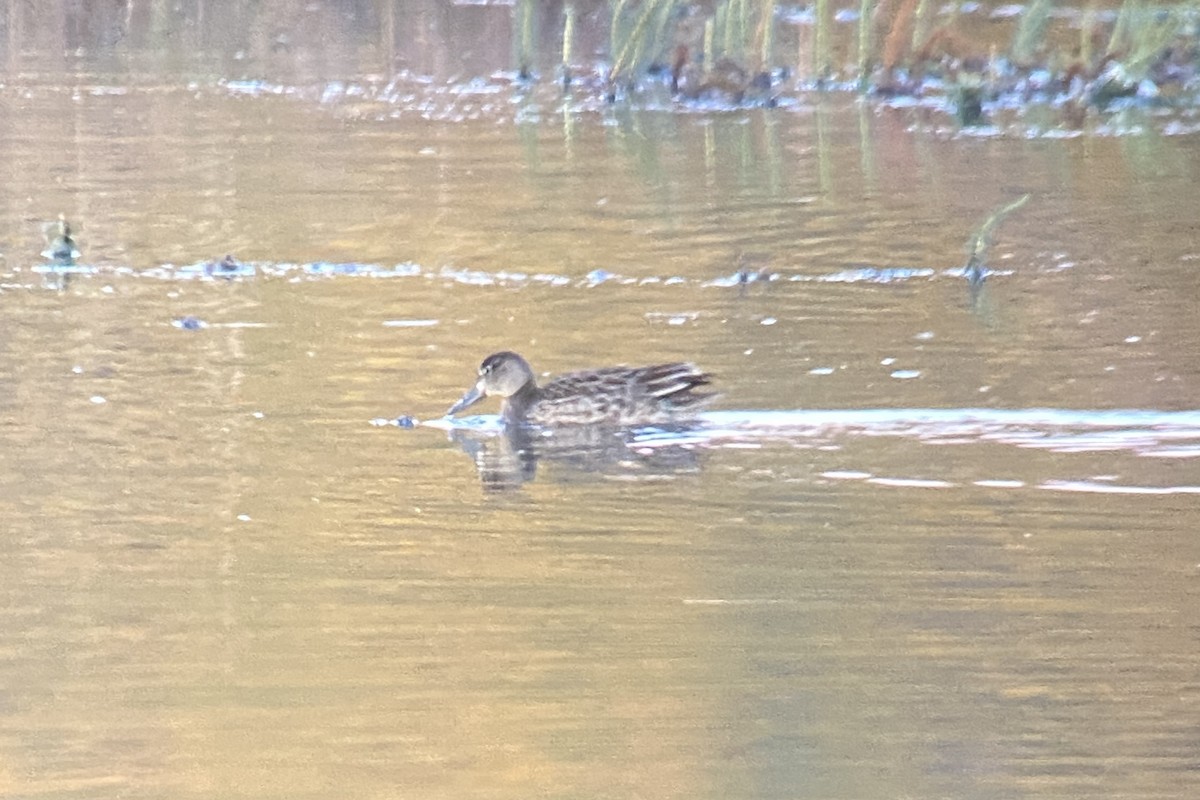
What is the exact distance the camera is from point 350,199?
51.3ft

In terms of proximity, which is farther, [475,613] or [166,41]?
[166,41]

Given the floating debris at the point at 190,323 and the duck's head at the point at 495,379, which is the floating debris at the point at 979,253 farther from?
the floating debris at the point at 190,323

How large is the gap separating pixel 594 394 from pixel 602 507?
4.97ft

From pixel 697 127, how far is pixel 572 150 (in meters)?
1.70

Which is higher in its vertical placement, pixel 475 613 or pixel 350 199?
pixel 350 199

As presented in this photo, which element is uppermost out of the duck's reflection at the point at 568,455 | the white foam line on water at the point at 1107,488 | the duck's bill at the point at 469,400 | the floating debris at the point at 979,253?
the floating debris at the point at 979,253

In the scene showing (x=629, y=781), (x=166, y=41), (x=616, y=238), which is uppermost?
(x=166, y=41)

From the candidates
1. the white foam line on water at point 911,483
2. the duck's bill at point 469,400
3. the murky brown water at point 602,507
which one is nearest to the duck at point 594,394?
the duck's bill at point 469,400

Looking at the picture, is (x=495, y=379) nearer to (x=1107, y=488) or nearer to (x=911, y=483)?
(x=911, y=483)

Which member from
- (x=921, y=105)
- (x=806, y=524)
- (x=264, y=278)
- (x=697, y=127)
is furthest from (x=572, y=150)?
(x=806, y=524)

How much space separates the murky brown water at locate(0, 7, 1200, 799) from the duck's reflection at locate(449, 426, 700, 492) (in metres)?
0.04

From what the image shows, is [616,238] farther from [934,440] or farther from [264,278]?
[934,440]

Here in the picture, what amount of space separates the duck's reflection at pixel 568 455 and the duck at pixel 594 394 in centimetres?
6

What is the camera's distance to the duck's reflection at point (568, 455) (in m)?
9.14
